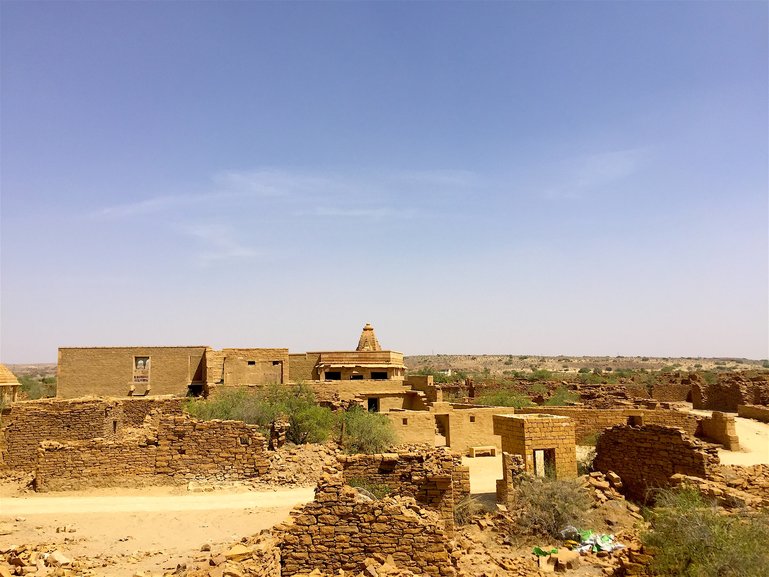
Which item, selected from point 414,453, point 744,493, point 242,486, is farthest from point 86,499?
point 744,493

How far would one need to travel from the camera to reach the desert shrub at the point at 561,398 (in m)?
30.3

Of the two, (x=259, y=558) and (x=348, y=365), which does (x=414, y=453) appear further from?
(x=348, y=365)

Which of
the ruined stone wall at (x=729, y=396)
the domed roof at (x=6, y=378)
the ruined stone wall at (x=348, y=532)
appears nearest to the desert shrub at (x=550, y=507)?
the ruined stone wall at (x=348, y=532)

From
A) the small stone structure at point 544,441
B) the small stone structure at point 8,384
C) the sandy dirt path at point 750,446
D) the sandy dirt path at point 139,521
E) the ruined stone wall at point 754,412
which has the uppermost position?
the small stone structure at point 8,384

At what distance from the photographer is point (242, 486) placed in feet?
44.2

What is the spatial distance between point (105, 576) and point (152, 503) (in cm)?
464

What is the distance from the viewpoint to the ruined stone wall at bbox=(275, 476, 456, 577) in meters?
7.80

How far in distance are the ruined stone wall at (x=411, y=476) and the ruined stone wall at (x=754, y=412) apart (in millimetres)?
24368

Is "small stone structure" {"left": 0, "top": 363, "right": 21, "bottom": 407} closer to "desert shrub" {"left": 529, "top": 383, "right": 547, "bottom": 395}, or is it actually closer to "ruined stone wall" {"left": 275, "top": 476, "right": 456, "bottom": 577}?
"ruined stone wall" {"left": 275, "top": 476, "right": 456, "bottom": 577}

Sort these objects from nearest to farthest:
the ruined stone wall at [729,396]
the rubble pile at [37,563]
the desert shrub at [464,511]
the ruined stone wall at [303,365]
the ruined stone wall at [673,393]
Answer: the rubble pile at [37,563] → the desert shrub at [464,511] → the ruined stone wall at [303,365] → the ruined stone wall at [729,396] → the ruined stone wall at [673,393]

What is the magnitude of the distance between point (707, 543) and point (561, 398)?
1020 inches

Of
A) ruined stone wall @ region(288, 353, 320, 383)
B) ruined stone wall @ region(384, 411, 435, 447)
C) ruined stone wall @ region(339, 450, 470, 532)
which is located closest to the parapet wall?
ruined stone wall @ region(339, 450, 470, 532)

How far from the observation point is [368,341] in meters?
32.5

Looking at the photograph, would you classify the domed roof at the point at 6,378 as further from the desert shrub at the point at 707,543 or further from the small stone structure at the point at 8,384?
the desert shrub at the point at 707,543
